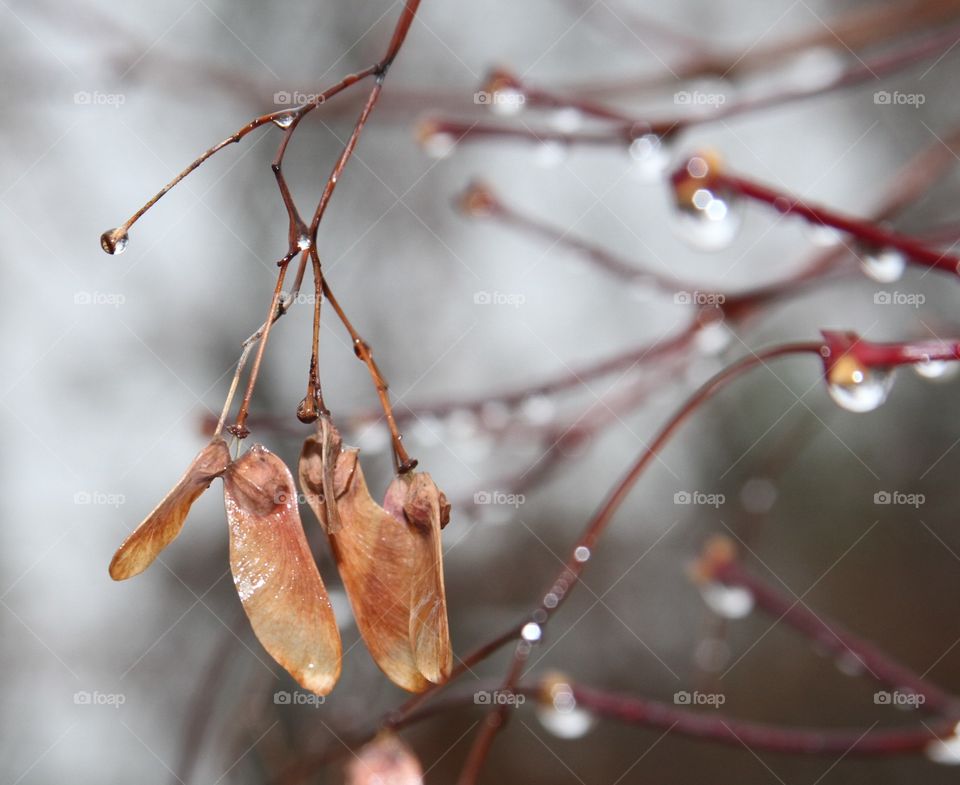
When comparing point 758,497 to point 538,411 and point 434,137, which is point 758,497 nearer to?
point 538,411

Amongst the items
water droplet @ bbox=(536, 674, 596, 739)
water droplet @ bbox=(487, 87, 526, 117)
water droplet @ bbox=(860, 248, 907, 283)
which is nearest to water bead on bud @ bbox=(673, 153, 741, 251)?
water droplet @ bbox=(860, 248, 907, 283)

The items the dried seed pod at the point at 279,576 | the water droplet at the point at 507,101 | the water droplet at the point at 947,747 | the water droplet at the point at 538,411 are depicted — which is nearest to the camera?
the dried seed pod at the point at 279,576

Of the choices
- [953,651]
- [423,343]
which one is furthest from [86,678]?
[953,651]

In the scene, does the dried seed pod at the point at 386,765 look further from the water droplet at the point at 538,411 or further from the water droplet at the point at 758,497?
the water droplet at the point at 758,497

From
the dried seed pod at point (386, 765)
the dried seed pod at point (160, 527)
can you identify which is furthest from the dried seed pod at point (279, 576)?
the dried seed pod at point (386, 765)

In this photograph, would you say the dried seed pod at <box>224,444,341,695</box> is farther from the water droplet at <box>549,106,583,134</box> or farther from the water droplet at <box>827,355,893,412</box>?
the water droplet at <box>549,106,583,134</box>

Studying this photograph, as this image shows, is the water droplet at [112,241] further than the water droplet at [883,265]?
No

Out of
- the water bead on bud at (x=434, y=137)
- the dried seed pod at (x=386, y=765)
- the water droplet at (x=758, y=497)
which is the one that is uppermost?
the water bead on bud at (x=434, y=137)

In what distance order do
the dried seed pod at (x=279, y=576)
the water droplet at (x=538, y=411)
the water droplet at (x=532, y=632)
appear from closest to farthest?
the dried seed pod at (x=279, y=576)
the water droplet at (x=532, y=632)
the water droplet at (x=538, y=411)
